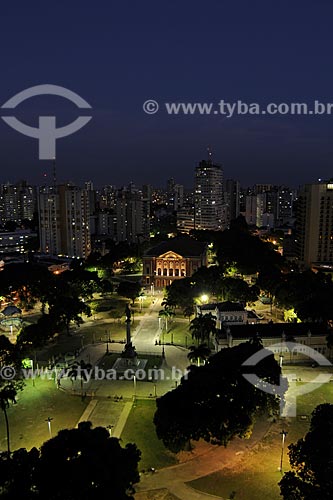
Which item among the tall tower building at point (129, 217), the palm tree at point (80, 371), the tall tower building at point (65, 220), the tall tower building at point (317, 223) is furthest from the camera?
the tall tower building at point (129, 217)

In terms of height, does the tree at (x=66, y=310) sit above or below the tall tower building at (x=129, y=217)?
below

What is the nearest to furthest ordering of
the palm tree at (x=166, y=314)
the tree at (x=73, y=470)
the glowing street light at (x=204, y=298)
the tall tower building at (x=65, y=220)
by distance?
1. the tree at (x=73, y=470)
2. the palm tree at (x=166, y=314)
3. the glowing street light at (x=204, y=298)
4. the tall tower building at (x=65, y=220)

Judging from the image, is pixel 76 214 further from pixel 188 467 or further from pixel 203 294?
pixel 188 467

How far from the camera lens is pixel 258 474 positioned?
27844 millimetres

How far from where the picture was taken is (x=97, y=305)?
6750cm

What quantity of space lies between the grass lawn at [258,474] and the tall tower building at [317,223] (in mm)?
64784

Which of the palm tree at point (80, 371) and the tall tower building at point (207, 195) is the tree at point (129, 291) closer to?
the palm tree at point (80, 371)

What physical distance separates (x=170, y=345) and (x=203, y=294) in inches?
601

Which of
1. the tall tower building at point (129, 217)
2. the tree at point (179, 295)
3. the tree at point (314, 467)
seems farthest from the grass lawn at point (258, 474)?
the tall tower building at point (129, 217)

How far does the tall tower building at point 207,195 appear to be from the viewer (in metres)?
153

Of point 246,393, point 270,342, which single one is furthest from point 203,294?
point 246,393

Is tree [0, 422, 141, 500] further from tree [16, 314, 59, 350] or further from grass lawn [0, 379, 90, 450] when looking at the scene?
tree [16, 314, 59, 350]

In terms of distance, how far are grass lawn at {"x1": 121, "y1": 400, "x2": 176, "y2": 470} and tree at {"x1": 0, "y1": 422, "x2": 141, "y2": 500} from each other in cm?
552

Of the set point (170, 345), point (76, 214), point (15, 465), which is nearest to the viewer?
point (15, 465)
